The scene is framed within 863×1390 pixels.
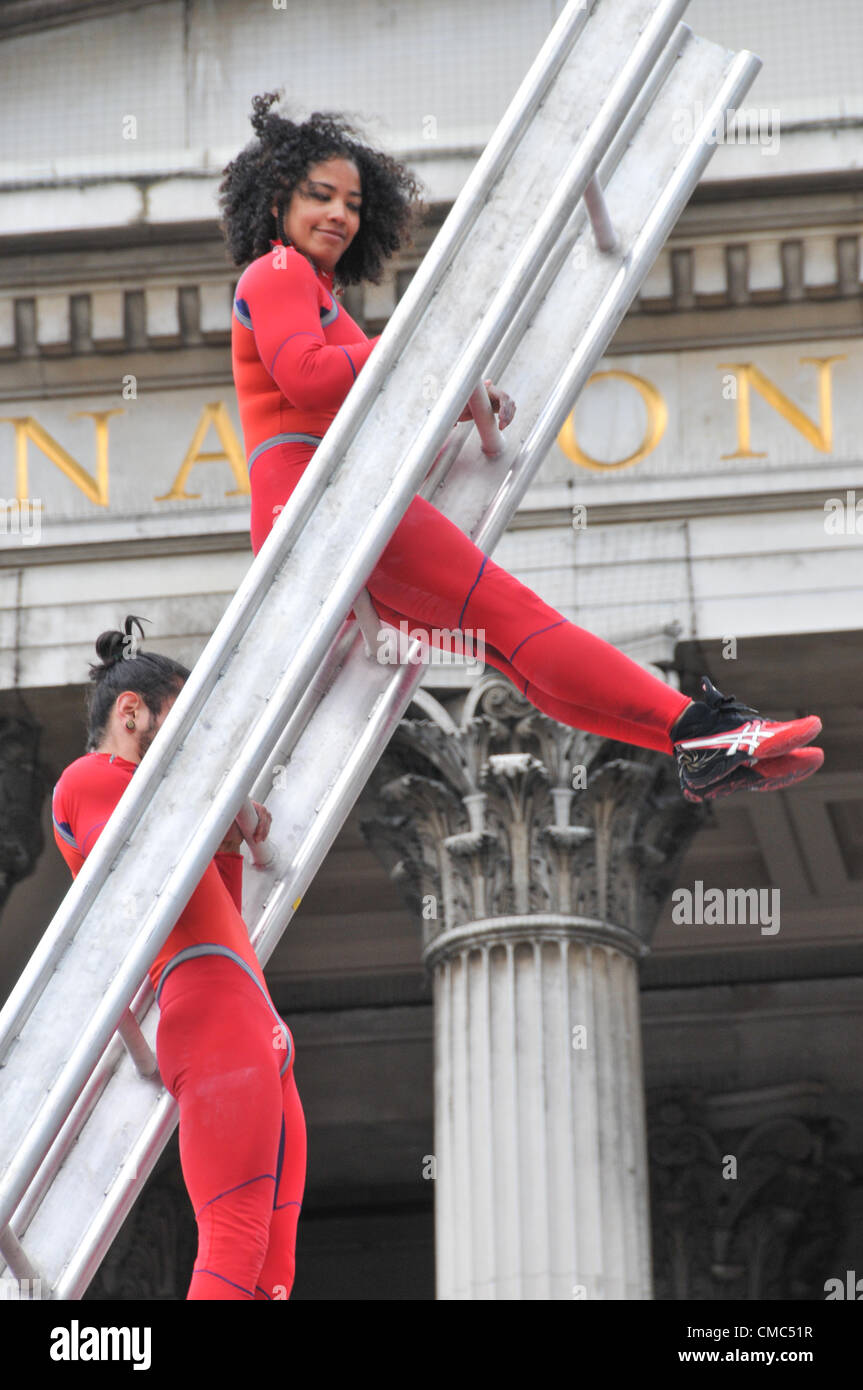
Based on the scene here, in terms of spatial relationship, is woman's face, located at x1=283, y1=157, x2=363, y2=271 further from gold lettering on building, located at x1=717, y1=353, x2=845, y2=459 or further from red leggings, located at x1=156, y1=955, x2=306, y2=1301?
gold lettering on building, located at x1=717, y1=353, x2=845, y2=459

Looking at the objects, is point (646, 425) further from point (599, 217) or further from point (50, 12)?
point (599, 217)

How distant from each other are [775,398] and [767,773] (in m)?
10.4

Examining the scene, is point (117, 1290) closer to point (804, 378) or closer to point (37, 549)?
point (37, 549)

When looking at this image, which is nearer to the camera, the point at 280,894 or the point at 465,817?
the point at 280,894

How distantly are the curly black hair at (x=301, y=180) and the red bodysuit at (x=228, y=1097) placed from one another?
5.33ft

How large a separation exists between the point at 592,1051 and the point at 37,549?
15.8 feet

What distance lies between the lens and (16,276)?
1530 cm

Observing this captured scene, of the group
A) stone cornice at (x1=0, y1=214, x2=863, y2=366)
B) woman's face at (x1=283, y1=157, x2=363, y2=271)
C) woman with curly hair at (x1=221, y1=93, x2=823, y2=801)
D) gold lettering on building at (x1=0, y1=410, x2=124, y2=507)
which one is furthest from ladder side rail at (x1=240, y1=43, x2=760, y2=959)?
gold lettering on building at (x1=0, y1=410, x2=124, y2=507)

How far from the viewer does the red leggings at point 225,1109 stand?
448cm

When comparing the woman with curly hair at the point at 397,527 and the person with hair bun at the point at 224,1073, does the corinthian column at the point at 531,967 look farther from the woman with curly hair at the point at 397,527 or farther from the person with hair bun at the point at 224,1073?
the person with hair bun at the point at 224,1073

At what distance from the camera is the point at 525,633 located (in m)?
5.01

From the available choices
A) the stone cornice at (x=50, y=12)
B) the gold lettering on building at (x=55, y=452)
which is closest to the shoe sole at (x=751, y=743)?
the gold lettering on building at (x=55, y=452)

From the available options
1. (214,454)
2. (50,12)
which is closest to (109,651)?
(214,454)
